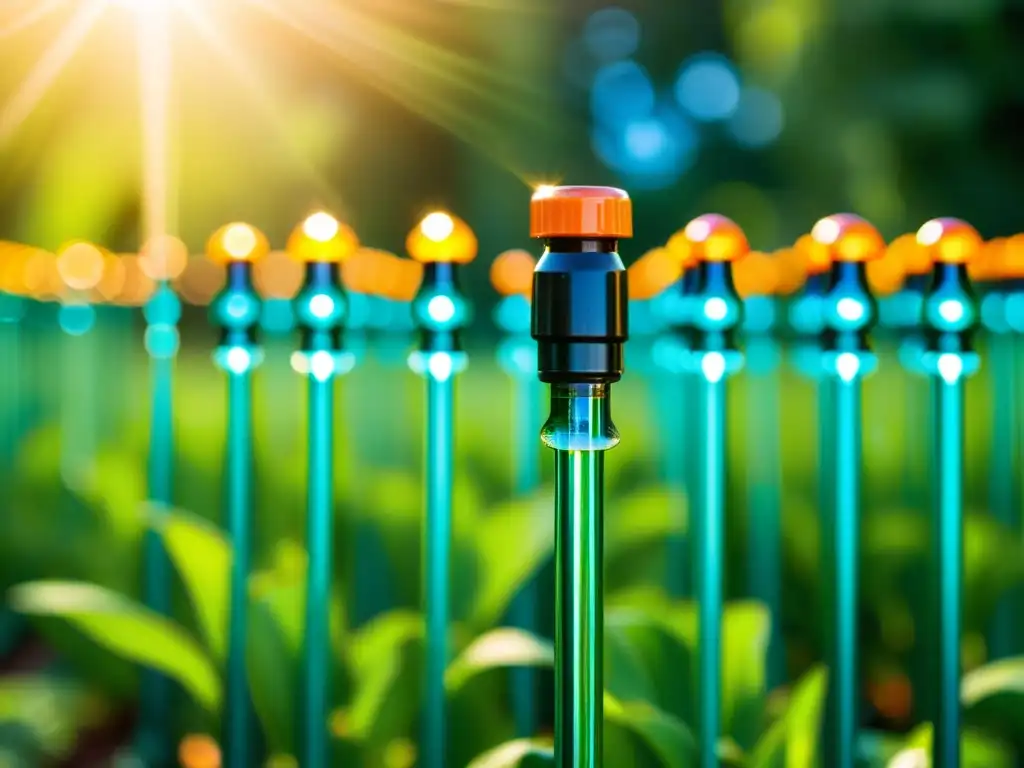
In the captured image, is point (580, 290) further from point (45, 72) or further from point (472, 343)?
point (45, 72)

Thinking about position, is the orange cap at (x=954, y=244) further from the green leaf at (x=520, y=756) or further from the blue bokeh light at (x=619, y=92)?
the blue bokeh light at (x=619, y=92)

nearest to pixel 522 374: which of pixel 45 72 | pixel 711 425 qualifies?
pixel 711 425

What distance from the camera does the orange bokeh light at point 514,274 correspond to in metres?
2.39

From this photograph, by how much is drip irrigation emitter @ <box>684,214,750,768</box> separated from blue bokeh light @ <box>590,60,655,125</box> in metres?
12.2

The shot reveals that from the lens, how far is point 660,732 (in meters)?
1.63

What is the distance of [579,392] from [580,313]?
3.6 inches

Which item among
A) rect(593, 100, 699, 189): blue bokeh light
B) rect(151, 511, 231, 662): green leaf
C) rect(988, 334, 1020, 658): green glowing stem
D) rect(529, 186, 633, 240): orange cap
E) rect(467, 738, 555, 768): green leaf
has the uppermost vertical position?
rect(593, 100, 699, 189): blue bokeh light

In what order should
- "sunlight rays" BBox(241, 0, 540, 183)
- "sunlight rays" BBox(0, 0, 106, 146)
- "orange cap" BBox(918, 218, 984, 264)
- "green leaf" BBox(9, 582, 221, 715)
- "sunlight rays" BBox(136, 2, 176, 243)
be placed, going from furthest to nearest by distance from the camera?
"sunlight rays" BBox(241, 0, 540, 183) → "sunlight rays" BBox(0, 0, 106, 146) → "sunlight rays" BBox(136, 2, 176, 243) → "green leaf" BBox(9, 582, 221, 715) → "orange cap" BBox(918, 218, 984, 264)

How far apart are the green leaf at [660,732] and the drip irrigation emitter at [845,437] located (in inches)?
8.0

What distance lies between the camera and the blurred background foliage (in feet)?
6.47

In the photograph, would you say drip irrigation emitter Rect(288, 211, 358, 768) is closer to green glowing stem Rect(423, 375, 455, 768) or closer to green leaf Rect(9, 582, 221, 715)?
green glowing stem Rect(423, 375, 455, 768)

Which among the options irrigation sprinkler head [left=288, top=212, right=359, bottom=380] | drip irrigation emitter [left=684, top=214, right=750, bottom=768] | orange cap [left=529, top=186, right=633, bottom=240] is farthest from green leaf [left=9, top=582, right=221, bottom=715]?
orange cap [left=529, top=186, right=633, bottom=240]

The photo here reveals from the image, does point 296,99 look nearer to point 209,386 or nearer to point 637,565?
point 209,386

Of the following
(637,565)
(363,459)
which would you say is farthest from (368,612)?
(363,459)
